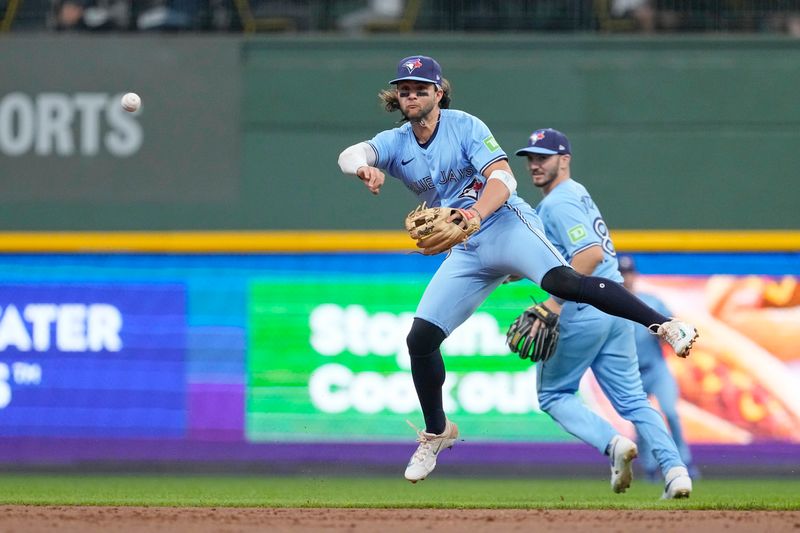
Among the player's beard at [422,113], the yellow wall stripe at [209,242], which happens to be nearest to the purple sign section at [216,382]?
the yellow wall stripe at [209,242]

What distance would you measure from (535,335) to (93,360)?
405 cm

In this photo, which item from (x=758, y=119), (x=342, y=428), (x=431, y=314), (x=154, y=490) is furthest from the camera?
(x=758, y=119)

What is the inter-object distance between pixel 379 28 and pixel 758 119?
3.09 meters

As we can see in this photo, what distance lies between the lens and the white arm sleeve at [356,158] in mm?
5809

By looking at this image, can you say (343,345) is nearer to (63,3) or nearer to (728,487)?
(728,487)

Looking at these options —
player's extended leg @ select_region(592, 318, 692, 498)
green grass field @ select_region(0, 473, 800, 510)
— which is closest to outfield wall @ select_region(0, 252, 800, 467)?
green grass field @ select_region(0, 473, 800, 510)

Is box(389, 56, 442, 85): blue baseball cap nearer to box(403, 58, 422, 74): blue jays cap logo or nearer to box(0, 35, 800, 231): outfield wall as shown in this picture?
box(403, 58, 422, 74): blue jays cap logo

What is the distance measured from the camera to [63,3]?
1087 cm

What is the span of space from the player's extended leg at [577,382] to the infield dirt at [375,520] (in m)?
0.48

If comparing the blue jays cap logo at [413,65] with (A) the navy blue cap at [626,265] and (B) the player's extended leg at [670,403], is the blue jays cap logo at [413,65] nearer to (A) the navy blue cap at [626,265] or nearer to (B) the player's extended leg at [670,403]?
(A) the navy blue cap at [626,265]

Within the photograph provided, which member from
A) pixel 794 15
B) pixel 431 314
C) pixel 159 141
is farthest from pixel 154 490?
pixel 794 15

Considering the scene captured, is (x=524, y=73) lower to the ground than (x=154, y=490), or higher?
higher

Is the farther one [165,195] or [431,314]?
[165,195]

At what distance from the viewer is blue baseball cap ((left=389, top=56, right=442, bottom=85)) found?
19.3ft
